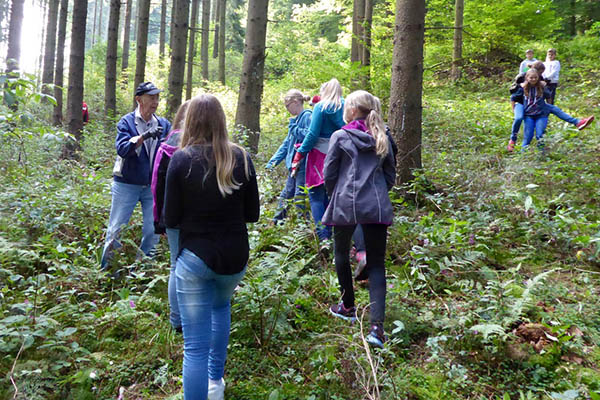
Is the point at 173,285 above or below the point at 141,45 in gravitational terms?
below

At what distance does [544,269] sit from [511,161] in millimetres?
3128

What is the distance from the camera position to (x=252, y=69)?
27.8ft

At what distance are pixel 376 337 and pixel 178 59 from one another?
9.60 meters

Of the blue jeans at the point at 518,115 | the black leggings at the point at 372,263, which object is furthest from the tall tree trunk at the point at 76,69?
the blue jeans at the point at 518,115

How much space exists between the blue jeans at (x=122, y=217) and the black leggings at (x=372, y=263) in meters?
2.29

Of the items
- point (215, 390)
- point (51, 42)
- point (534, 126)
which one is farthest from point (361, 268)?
point (51, 42)

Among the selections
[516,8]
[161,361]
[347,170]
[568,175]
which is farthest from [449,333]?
[516,8]

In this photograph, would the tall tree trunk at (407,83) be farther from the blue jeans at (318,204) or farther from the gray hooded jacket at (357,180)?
the gray hooded jacket at (357,180)

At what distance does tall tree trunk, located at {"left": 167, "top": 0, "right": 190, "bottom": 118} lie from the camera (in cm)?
1088

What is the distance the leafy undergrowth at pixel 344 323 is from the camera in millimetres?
3000

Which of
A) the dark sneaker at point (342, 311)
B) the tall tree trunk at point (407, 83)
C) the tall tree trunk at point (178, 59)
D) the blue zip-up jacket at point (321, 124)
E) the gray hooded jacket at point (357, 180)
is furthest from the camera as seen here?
the tall tree trunk at point (178, 59)

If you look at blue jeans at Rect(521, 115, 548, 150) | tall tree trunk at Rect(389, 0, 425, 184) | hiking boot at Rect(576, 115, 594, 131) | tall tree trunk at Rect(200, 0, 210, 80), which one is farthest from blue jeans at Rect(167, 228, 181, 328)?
tall tree trunk at Rect(200, 0, 210, 80)

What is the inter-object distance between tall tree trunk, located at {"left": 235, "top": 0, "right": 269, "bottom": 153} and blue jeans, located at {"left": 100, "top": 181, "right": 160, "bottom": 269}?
371cm

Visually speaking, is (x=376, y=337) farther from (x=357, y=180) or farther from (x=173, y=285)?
(x=173, y=285)
